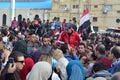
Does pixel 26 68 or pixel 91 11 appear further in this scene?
pixel 91 11

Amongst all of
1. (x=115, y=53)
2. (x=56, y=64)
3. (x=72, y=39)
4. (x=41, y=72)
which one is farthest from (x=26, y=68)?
(x=72, y=39)

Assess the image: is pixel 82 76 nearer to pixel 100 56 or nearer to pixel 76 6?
pixel 100 56

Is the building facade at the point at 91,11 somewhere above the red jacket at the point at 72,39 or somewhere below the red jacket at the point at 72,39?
above

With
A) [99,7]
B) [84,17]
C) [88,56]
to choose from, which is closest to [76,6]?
[99,7]

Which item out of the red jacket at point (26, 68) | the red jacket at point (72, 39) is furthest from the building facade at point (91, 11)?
the red jacket at point (26, 68)

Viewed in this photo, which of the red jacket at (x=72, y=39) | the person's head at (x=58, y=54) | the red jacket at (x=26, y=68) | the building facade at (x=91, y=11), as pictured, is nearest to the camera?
the red jacket at (x=26, y=68)

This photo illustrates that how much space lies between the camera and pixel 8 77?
6.02 m

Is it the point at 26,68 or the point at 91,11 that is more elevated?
the point at 91,11

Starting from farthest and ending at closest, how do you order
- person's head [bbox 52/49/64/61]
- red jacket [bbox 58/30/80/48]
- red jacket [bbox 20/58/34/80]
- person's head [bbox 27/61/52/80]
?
red jacket [bbox 58/30/80/48]
person's head [bbox 52/49/64/61]
red jacket [bbox 20/58/34/80]
person's head [bbox 27/61/52/80]

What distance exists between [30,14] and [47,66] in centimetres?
6212

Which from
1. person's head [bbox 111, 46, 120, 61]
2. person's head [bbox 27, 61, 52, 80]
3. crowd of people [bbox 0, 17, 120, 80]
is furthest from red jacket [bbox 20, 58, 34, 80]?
person's head [bbox 111, 46, 120, 61]

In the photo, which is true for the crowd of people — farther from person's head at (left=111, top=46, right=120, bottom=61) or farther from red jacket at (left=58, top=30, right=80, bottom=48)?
red jacket at (left=58, top=30, right=80, bottom=48)

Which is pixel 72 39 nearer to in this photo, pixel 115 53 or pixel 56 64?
pixel 115 53

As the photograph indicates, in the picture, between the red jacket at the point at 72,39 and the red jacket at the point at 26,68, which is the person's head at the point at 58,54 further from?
the red jacket at the point at 72,39
